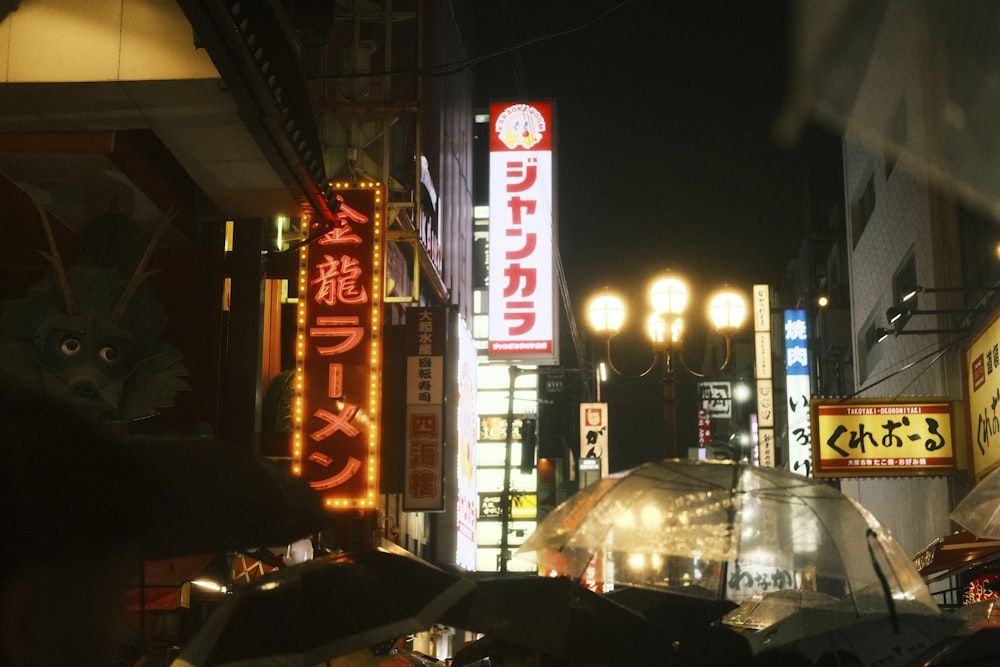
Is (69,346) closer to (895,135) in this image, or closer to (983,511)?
(983,511)

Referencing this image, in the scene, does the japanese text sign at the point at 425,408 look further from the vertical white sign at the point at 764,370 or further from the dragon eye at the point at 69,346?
the vertical white sign at the point at 764,370

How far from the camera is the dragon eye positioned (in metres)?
7.99

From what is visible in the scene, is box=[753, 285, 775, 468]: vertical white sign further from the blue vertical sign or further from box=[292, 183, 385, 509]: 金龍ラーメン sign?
box=[292, 183, 385, 509]: 金龍ラーメン sign

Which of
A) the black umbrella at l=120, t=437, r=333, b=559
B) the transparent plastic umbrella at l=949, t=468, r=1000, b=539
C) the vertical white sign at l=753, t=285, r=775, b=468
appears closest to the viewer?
the black umbrella at l=120, t=437, r=333, b=559

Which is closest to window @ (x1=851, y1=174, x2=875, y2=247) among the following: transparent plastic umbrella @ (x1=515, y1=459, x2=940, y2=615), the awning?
the awning

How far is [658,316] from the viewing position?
16609 mm

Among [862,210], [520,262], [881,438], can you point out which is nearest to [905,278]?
[881,438]

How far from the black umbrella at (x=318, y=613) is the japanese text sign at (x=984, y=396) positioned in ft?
38.8

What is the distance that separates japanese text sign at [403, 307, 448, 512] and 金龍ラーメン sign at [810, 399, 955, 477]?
6980 mm

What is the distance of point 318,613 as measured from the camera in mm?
6344

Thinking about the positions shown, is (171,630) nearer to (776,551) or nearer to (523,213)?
(776,551)

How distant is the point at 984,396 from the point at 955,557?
4.31 meters

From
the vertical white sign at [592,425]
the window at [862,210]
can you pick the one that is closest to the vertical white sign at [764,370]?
the window at [862,210]

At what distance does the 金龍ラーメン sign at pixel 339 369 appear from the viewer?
16328 millimetres
